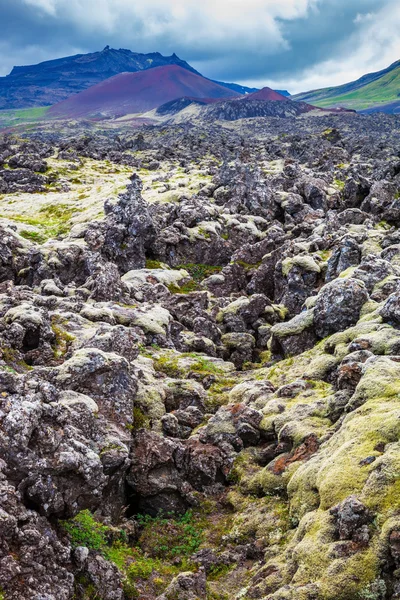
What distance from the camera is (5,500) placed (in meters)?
12.9

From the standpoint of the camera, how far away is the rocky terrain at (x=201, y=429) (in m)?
13.3

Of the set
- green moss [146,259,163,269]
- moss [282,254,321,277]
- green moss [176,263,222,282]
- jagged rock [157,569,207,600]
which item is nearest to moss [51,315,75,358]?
jagged rock [157,569,207,600]

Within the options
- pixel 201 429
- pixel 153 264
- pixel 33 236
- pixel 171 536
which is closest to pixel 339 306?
pixel 201 429

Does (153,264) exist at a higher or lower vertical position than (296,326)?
higher

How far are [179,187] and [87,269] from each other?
126ft

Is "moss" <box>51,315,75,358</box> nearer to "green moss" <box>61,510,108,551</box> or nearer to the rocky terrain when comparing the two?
the rocky terrain

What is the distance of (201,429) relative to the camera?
22625 mm

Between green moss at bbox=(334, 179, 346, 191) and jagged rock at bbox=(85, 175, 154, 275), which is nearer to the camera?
jagged rock at bbox=(85, 175, 154, 275)

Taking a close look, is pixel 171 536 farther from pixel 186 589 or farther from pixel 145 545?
pixel 186 589

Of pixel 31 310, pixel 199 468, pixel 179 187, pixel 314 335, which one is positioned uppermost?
pixel 179 187

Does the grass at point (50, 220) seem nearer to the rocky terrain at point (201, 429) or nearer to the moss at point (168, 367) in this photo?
the rocky terrain at point (201, 429)

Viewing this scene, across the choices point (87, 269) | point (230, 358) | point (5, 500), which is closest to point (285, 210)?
point (87, 269)

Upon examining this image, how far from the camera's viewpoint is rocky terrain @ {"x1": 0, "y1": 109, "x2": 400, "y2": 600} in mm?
13289

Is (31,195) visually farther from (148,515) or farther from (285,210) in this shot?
(148,515)
